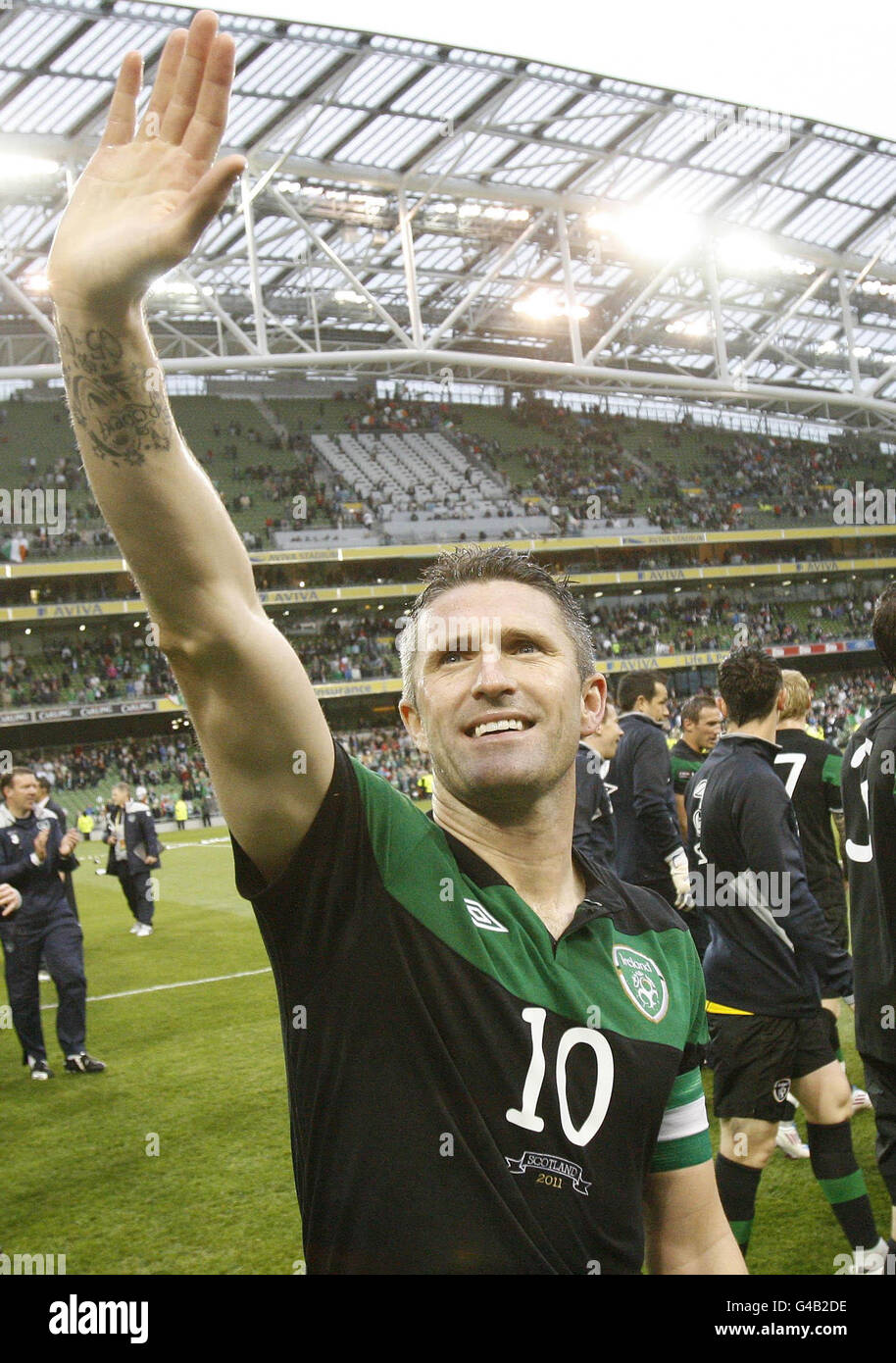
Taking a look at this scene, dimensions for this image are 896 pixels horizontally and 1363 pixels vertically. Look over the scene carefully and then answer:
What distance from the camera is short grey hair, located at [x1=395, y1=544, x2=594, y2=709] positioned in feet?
6.09

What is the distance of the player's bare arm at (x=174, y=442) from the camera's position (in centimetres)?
132

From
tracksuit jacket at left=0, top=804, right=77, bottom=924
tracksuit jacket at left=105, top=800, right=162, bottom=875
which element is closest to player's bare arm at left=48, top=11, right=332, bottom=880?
tracksuit jacket at left=0, top=804, right=77, bottom=924

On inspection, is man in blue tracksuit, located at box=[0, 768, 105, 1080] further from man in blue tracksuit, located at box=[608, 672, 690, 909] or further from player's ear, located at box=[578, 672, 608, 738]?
player's ear, located at box=[578, 672, 608, 738]

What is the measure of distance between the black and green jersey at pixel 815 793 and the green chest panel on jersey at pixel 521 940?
4.00 m

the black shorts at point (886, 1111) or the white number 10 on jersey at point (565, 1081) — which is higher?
the white number 10 on jersey at point (565, 1081)

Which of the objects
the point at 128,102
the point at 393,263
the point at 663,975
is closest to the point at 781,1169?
the point at 663,975

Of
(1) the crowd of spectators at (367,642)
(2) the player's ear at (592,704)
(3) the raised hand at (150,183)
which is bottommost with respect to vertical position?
(2) the player's ear at (592,704)

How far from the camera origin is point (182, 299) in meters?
33.2

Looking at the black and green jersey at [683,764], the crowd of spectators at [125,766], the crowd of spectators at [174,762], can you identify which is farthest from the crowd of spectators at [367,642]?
the black and green jersey at [683,764]

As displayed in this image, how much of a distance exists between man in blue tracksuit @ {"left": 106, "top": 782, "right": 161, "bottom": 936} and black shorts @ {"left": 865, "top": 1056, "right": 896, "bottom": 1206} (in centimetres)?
869

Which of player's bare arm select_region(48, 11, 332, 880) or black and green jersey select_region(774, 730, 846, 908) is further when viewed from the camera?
black and green jersey select_region(774, 730, 846, 908)

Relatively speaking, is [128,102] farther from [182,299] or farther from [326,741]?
[182,299]

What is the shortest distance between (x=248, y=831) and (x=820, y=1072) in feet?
10.0

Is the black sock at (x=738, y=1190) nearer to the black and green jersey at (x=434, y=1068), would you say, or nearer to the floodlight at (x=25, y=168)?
the black and green jersey at (x=434, y=1068)
